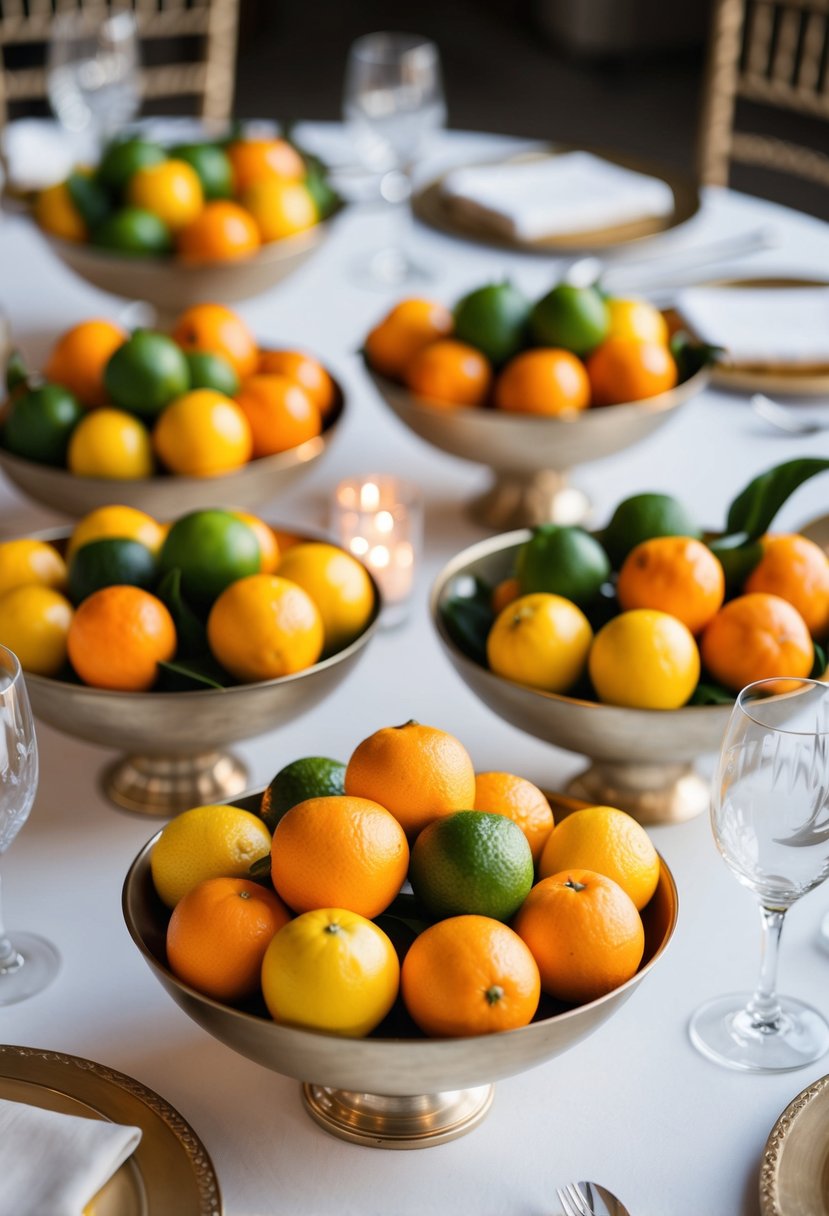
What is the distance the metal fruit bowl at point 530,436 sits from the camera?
1270 mm

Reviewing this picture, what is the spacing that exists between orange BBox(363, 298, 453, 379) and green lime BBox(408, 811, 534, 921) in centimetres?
70

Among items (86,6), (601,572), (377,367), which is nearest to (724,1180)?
(601,572)

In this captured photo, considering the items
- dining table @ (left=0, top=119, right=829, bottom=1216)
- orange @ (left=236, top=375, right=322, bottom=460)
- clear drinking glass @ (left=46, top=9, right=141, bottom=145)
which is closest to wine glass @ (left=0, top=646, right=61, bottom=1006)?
dining table @ (left=0, top=119, right=829, bottom=1216)

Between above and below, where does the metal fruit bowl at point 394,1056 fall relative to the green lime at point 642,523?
below

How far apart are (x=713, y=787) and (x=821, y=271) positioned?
3.94ft

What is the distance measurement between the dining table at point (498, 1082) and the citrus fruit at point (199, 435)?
0.14 m

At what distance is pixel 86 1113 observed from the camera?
2.40 ft

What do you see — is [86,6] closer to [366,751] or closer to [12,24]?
[12,24]

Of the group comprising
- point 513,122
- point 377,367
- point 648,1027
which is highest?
point 377,367

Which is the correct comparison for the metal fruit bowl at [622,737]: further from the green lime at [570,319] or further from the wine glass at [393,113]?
the wine glass at [393,113]

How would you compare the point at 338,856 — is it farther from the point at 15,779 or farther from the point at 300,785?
the point at 15,779

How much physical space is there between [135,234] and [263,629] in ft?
2.54

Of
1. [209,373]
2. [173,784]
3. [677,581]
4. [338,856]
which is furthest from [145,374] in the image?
[338,856]

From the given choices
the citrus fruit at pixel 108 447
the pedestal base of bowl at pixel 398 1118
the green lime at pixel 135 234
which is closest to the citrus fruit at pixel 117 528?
the citrus fruit at pixel 108 447
